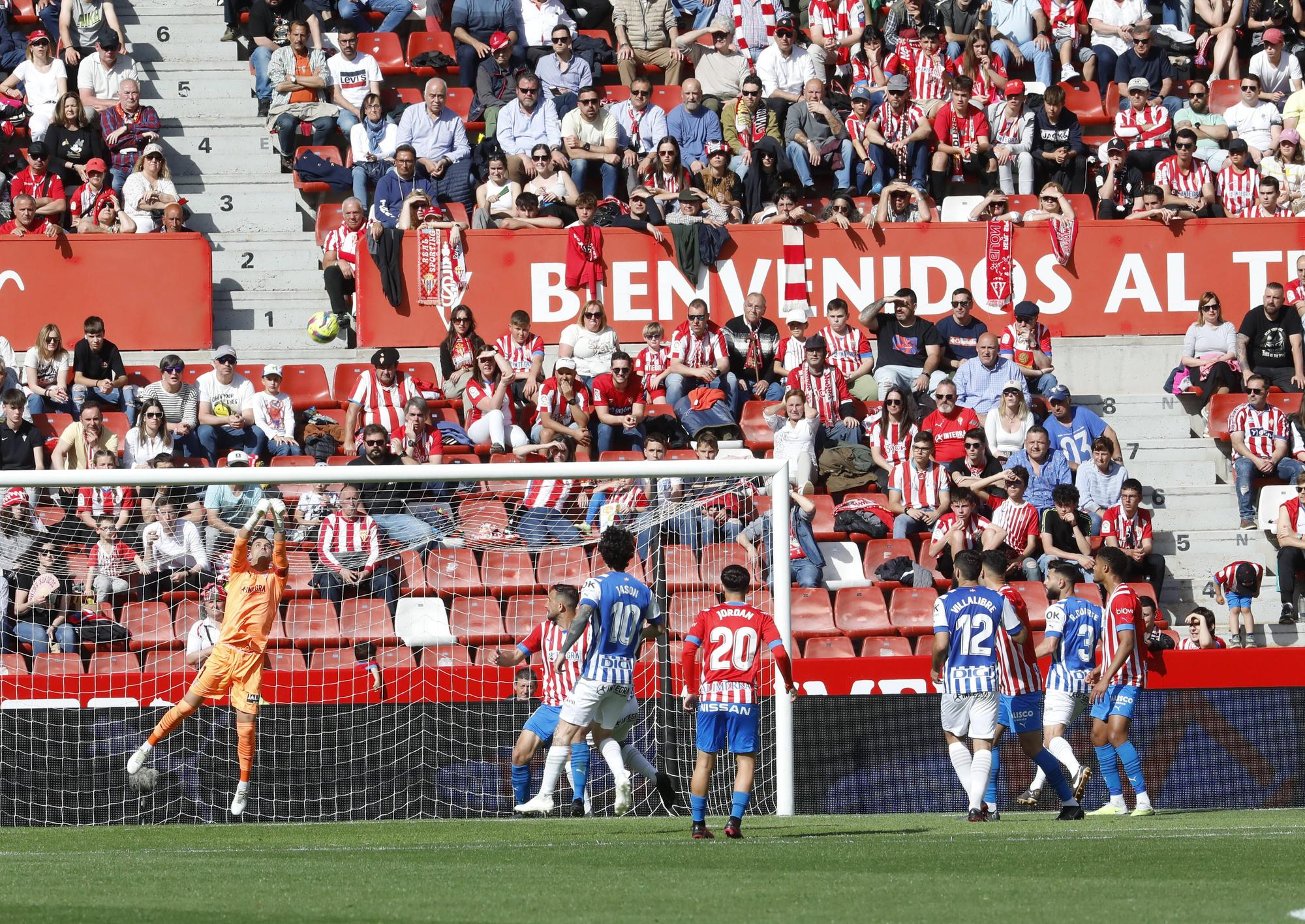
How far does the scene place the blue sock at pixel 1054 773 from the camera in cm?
1111

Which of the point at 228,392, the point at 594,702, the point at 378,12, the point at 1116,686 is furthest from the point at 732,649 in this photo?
the point at 378,12

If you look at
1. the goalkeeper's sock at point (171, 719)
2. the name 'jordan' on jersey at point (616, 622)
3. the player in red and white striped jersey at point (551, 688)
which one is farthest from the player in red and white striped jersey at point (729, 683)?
the goalkeeper's sock at point (171, 719)

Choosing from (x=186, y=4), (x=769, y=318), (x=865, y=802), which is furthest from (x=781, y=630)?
(x=186, y=4)

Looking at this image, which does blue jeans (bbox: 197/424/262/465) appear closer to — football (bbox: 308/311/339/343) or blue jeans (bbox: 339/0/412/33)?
football (bbox: 308/311/339/343)

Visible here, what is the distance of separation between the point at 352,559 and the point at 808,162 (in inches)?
306

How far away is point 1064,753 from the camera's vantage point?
39.5 ft

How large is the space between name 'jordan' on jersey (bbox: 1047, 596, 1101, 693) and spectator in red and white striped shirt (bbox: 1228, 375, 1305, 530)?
5137 millimetres

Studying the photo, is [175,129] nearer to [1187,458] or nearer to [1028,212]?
[1028,212]

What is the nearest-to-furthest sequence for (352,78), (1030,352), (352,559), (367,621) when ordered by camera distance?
(367,621) → (352,559) → (1030,352) → (352,78)

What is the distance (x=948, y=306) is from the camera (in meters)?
18.3

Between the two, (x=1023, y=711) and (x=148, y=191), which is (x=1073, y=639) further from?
(x=148, y=191)

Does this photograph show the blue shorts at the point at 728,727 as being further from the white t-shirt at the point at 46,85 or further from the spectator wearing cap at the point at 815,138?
the white t-shirt at the point at 46,85

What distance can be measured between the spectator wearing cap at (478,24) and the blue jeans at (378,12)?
0.73 meters

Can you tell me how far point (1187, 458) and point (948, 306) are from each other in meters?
2.84
